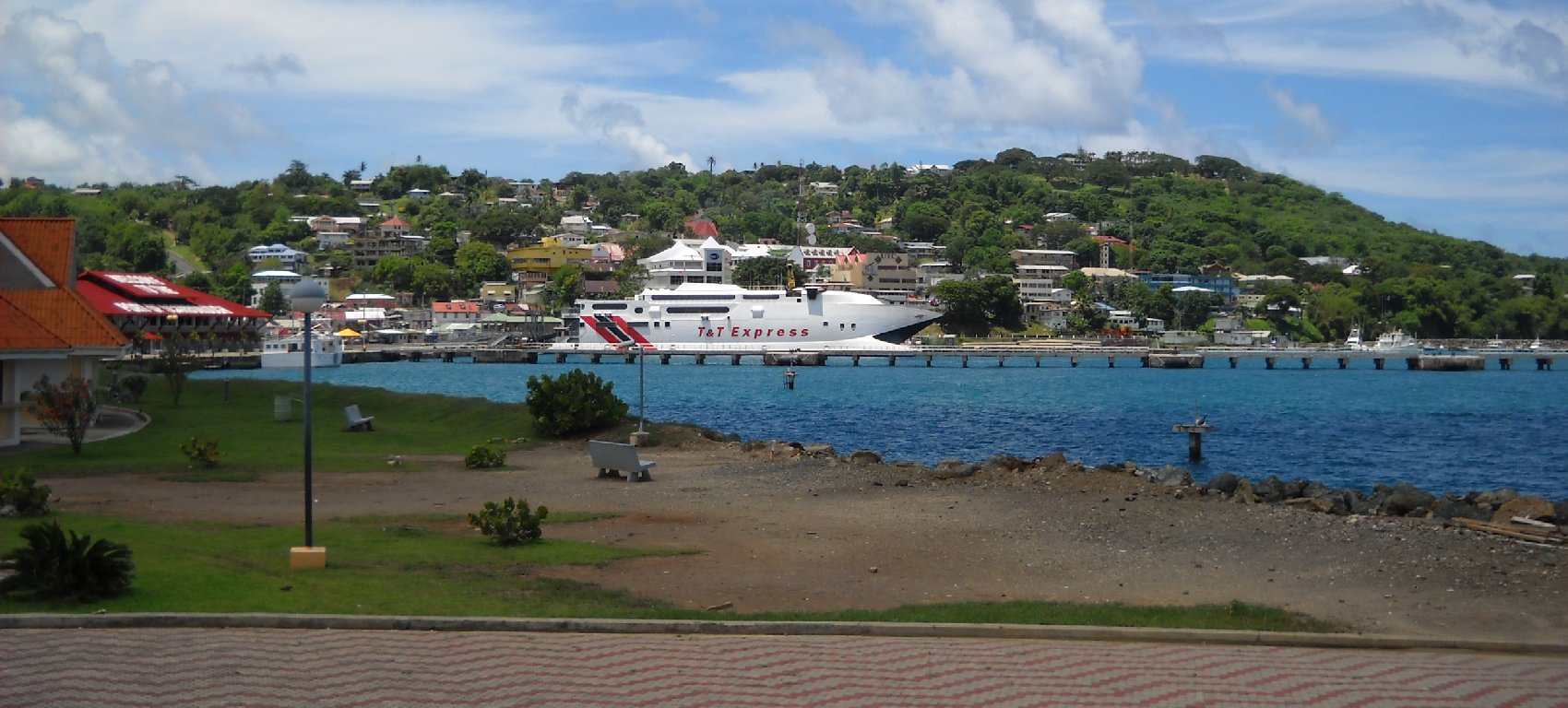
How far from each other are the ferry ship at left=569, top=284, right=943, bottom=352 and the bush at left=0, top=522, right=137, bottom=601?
78.5m

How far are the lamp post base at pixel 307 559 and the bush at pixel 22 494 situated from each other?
13.1 feet

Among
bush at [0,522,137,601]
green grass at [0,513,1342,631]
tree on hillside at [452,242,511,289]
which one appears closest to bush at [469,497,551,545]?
green grass at [0,513,1342,631]

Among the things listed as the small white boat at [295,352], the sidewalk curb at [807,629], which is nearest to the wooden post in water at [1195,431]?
the sidewalk curb at [807,629]

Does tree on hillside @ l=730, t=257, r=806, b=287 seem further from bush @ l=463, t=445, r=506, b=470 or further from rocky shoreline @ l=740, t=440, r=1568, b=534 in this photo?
bush @ l=463, t=445, r=506, b=470

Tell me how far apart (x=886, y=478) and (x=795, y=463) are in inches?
92.3

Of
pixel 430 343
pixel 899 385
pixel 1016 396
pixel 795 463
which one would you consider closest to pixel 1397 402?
pixel 1016 396

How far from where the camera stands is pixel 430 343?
9731 cm

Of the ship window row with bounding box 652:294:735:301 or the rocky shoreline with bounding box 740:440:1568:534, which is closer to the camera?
the rocky shoreline with bounding box 740:440:1568:534

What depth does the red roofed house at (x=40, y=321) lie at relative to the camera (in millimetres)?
19859

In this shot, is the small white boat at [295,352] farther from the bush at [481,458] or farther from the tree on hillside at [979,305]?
the bush at [481,458]

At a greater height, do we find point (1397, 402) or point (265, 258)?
point (265, 258)

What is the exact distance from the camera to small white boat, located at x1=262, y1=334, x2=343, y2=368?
67.4m

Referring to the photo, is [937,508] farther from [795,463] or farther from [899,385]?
[899,385]

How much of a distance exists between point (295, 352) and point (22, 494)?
5794 centimetres
